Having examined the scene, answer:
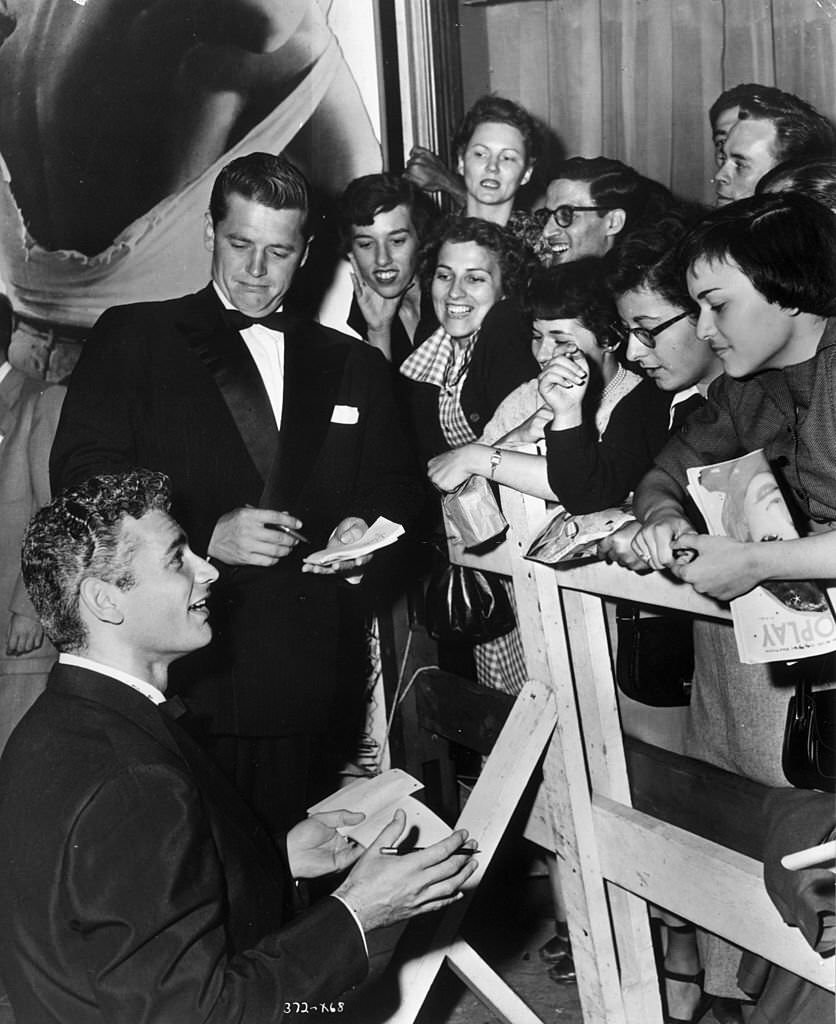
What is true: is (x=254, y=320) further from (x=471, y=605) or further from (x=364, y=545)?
(x=471, y=605)

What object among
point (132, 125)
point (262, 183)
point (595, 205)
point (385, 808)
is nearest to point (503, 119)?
point (595, 205)

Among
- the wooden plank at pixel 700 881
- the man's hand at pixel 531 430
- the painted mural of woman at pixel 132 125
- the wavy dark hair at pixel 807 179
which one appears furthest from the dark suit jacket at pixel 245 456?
the wavy dark hair at pixel 807 179

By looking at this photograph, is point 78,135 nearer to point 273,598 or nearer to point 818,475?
point 273,598

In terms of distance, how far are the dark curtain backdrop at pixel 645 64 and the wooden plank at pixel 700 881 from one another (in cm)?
181

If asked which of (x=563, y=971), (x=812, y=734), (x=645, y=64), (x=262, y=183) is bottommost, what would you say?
(x=563, y=971)

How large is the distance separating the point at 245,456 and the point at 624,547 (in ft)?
3.68

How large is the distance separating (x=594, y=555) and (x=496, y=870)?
1.76 metres

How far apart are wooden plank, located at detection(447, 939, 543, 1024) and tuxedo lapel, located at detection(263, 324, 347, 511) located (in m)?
1.19

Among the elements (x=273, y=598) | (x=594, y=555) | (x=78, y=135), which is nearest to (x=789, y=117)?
(x=594, y=555)

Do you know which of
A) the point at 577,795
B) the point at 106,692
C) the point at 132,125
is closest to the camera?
the point at 106,692

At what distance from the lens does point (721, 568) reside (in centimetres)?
178

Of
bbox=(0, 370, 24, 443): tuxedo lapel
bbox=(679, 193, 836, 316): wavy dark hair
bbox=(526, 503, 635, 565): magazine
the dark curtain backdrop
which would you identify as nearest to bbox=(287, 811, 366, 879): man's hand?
bbox=(526, 503, 635, 565): magazine

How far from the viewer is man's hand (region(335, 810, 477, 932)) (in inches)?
67.1

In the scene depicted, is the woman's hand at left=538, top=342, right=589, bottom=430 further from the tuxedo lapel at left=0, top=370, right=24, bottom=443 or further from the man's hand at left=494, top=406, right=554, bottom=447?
the tuxedo lapel at left=0, top=370, right=24, bottom=443
